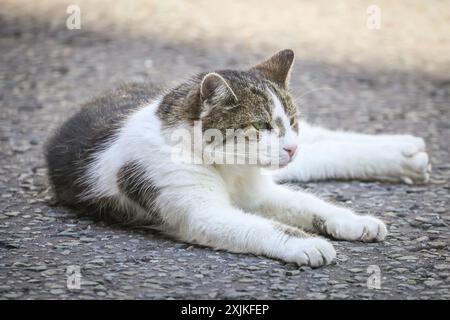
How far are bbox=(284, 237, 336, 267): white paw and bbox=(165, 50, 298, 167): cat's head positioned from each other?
0.49 meters

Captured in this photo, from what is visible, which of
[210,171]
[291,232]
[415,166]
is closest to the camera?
[291,232]

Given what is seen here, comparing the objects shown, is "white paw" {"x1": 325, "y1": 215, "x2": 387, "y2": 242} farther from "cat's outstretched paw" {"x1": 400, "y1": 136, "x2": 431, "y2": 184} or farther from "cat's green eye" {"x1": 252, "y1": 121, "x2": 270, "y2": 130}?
"cat's outstretched paw" {"x1": 400, "y1": 136, "x2": 431, "y2": 184}

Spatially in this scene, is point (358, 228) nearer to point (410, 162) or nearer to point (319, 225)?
point (319, 225)

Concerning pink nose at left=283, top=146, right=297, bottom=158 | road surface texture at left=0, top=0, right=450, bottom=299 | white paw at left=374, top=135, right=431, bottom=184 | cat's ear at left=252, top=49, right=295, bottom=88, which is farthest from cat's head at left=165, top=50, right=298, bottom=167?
white paw at left=374, top=135, right=431, bottom=184

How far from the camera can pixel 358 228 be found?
403cm

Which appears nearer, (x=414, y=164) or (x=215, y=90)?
(x=215, y=90)

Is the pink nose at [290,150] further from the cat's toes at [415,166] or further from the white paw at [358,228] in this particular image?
the cat's toes at [415,166]

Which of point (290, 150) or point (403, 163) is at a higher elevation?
point (290, 150)

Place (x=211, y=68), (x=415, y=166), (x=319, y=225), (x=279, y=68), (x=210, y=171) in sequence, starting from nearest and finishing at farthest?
(x=210, y=171) → (x=319, y=225) → (x=279, y=68) → (x=415, y=166) → (x=211, y=68)

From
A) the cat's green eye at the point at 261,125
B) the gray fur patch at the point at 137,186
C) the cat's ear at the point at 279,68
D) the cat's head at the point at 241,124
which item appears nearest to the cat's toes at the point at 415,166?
the cat's ear at the point at 279,68

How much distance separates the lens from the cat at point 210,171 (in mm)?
3828

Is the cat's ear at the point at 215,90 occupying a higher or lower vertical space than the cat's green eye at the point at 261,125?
higher

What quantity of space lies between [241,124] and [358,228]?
0.87 m

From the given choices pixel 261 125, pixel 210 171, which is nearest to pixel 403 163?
pixel 261 125
